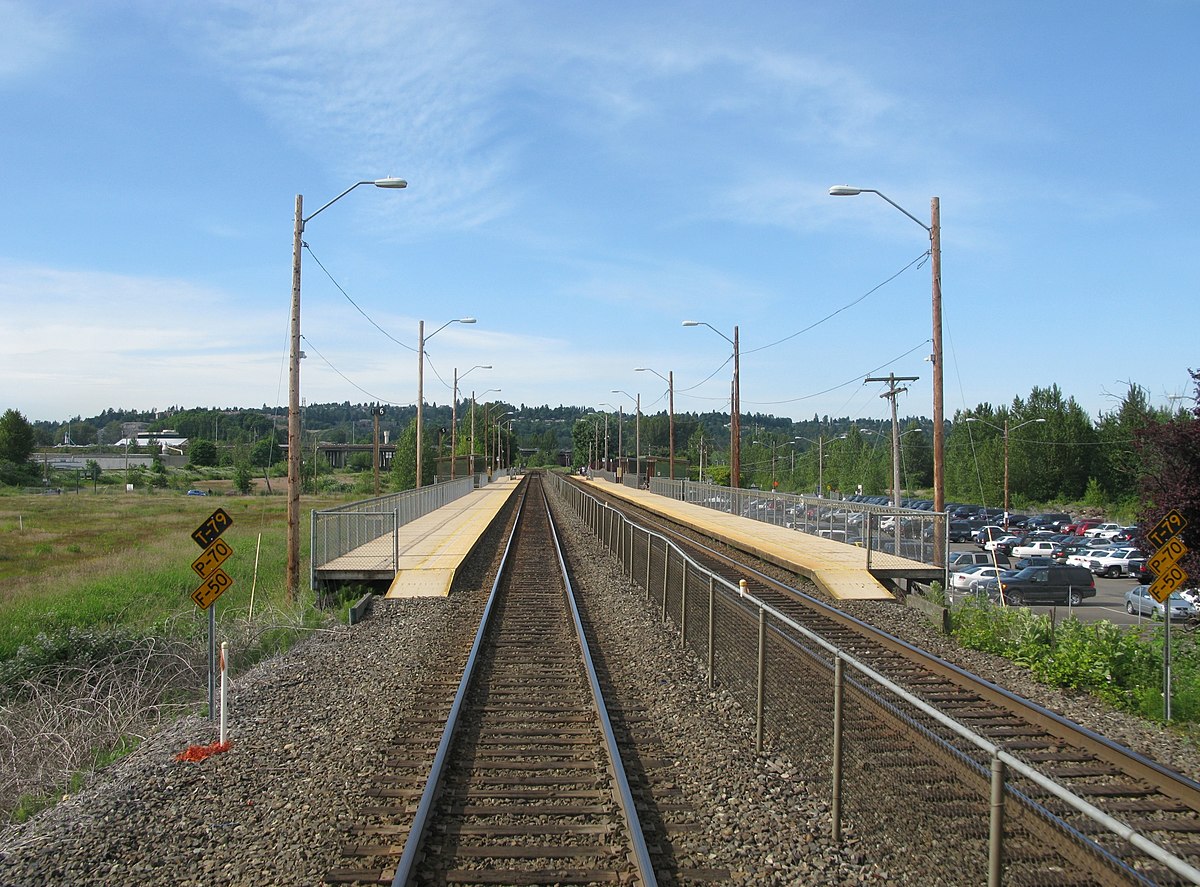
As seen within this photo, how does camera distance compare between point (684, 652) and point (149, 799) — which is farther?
point (684, 652)

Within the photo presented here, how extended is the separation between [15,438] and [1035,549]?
393ft

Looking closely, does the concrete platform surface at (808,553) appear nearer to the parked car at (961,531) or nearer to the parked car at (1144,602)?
the parked car at (1144,602)

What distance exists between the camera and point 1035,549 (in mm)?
50750

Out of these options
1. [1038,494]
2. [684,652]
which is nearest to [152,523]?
[684,652]

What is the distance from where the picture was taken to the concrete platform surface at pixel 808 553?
17.7 m

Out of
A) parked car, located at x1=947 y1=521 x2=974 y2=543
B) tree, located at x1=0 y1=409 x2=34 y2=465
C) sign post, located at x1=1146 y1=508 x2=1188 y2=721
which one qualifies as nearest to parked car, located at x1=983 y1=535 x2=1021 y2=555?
parked car, located at x1=947 y1=521 x2=974 y2=543

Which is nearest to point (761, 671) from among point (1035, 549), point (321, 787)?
point (321, 787)

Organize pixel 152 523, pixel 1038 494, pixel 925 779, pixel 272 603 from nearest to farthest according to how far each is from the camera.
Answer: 1. pixel 925 779
2. pixel 272 603
3. pixel 152 523
4. pixel 1038 494

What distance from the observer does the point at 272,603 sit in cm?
1933

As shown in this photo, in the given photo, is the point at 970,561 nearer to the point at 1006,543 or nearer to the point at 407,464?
the point at 1006,543

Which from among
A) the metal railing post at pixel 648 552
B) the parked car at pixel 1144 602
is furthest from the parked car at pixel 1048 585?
the metal railing post at pixel 648 552

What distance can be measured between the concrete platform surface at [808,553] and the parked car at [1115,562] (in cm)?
2016

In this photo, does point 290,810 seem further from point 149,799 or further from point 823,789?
point 823,789

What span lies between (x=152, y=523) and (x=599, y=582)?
137 ft
